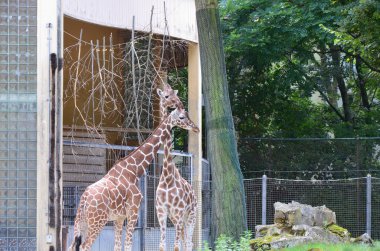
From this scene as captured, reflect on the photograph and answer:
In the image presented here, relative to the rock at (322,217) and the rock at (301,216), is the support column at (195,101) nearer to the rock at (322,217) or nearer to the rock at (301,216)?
the rock at (301,216)

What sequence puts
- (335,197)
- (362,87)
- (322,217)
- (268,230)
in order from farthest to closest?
(362,87), (335,197), (322,217), (268,230)

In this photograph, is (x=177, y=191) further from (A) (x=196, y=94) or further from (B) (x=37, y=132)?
(A) (x=196, y=94)

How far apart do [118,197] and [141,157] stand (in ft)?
2.69

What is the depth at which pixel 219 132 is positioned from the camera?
Result: 553 inches

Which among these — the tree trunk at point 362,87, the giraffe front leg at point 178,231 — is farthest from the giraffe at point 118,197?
the tree trunk at point 362,87

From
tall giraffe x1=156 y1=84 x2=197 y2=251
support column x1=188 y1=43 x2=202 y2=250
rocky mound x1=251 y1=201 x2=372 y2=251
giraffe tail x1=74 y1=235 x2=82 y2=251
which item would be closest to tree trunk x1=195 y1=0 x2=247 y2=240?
tall giraffe x1=156 y1=84 x2=197 y2=251

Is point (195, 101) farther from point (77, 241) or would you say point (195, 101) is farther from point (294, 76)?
point (294, 76)

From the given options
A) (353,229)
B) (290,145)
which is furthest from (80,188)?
(290,145)

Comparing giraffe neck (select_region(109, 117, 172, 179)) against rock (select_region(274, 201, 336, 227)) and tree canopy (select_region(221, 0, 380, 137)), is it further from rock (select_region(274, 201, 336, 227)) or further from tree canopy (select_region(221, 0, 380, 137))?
tree canopy (select_region(221, 0, 380, 137))

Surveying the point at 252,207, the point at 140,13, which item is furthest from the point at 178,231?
the point at 252,207

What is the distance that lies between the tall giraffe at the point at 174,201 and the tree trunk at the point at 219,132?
0.45m

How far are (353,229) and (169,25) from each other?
7.57 m

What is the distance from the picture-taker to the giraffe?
13148mm

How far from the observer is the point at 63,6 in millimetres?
15203
